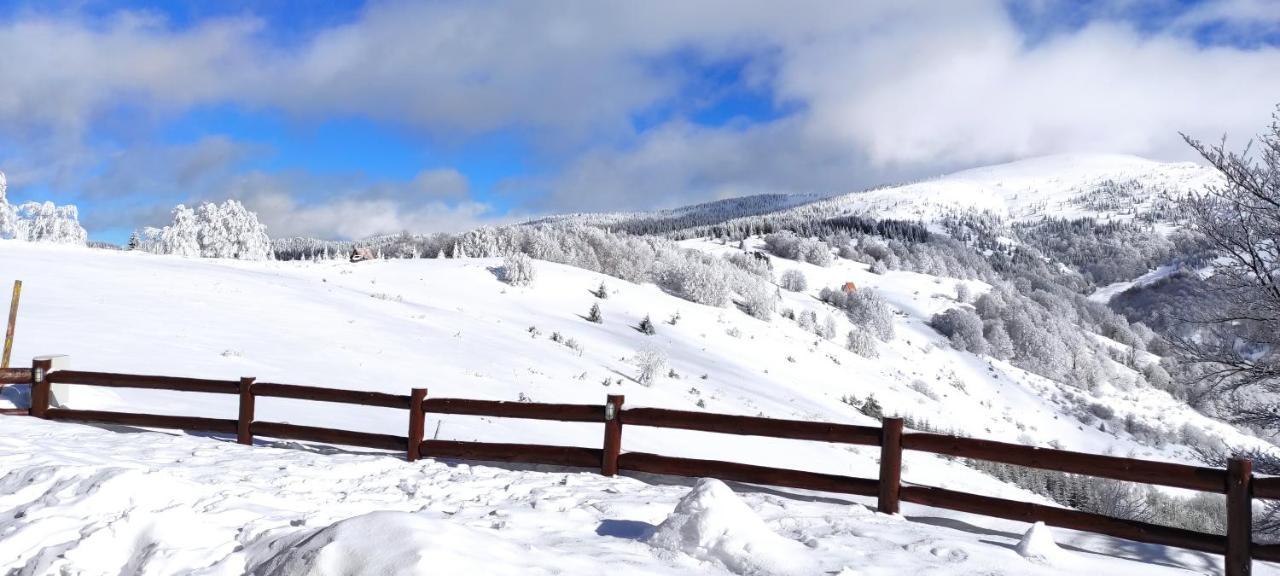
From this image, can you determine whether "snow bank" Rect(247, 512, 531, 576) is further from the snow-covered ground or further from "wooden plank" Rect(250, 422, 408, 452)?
"wooden plank" Rect(250, 422, 408, 452)

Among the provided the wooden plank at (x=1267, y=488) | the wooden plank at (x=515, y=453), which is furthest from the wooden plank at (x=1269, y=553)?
the wooden plank at (x=515, y=453)

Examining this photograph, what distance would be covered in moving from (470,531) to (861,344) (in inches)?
1902

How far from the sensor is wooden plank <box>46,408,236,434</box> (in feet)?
35.4

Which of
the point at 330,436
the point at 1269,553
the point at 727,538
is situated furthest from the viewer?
the point at 330,436

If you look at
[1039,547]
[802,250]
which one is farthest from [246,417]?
[802,250]

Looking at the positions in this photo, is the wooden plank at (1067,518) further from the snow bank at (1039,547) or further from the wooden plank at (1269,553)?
the snow bank at (1039,547)

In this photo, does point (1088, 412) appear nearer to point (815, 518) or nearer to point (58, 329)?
point (815, 518)

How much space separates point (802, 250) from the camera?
354ft

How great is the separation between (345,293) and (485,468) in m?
23.1

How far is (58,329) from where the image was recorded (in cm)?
1730

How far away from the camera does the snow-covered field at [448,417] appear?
5617mm

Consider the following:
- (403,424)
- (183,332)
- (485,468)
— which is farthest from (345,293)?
(485,468)

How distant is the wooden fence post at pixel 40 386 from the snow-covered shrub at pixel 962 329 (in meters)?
61.7

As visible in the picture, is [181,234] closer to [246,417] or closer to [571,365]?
[571,365]
